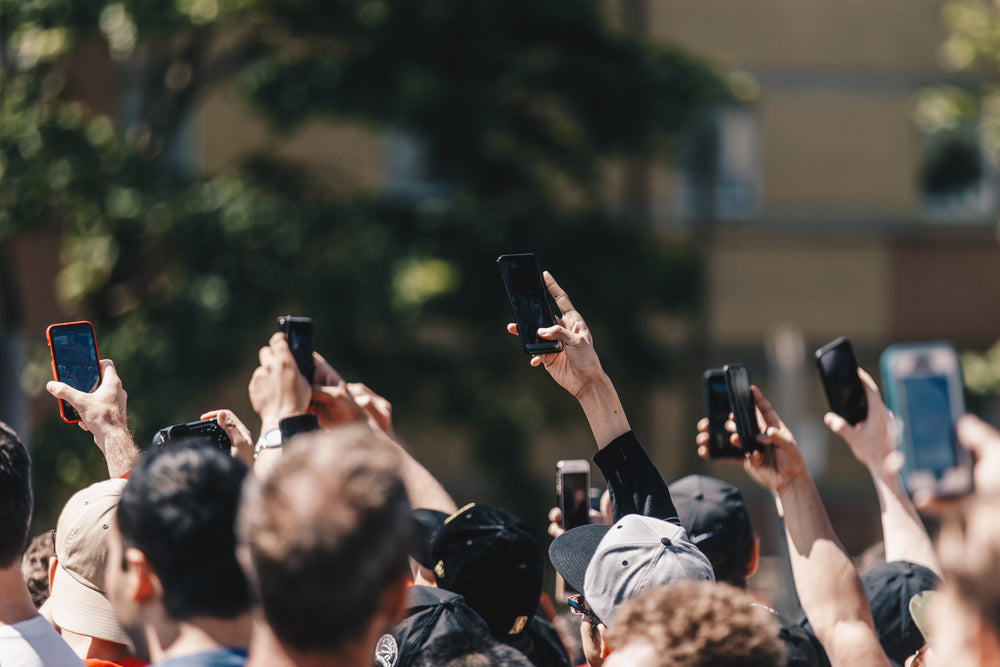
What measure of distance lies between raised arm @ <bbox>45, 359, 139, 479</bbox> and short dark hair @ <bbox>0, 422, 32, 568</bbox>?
51cm

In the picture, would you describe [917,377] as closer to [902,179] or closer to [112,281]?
[112,281]

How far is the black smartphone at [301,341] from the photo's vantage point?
325cm

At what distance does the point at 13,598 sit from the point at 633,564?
1.28 meters

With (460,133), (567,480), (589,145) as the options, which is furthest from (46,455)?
(567,480)

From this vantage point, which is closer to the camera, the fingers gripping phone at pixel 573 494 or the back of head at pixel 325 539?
the back of head at pixel 325 539

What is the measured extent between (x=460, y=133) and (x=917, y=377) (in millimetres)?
7988

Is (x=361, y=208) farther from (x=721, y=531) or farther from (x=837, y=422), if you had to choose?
(x=837, y=422)

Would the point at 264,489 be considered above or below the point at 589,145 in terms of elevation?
above

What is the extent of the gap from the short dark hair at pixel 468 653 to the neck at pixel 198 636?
0.56 m

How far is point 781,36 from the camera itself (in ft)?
51.5

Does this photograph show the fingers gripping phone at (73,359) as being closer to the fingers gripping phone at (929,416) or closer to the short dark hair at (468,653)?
the short dark hair at (468,653)

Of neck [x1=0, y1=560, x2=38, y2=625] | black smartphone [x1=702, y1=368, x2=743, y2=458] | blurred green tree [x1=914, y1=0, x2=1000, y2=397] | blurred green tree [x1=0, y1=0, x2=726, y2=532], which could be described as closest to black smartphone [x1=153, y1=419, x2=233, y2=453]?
neck [x1=0, y1=560, x2=38, y2=625]

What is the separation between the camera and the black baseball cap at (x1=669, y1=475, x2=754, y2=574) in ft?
10.6

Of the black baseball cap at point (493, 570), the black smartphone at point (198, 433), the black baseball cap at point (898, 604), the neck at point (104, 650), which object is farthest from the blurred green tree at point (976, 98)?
the neck at point (104, 650)
